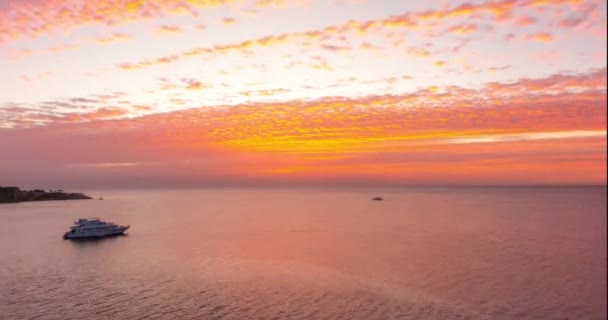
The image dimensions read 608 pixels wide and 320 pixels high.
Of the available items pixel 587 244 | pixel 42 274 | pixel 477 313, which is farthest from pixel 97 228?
pixel 587 244

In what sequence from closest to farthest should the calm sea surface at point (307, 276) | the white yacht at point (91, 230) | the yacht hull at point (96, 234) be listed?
the calm sea surface at point (307, 276), the yacht hull at point (96, 234), the white yacht at point (91, 230)

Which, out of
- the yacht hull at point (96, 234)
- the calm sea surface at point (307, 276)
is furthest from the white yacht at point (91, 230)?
the calm sea surface at point (307, 276)

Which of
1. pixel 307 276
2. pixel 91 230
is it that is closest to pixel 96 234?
pixel 91 230

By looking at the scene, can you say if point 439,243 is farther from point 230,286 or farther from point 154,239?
point 154,239

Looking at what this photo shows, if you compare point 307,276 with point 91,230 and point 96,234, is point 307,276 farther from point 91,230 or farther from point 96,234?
point 91,230

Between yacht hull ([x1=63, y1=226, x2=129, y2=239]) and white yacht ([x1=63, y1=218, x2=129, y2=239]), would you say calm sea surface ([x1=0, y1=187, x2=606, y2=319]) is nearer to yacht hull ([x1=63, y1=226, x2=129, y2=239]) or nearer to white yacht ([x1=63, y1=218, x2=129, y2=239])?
yacht hull ([x1=63, y1=226, x2=129, y2=239])

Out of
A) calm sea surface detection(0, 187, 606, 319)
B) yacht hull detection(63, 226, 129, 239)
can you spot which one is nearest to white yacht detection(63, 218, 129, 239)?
yacht hull detection(63, 226, 129, 239)

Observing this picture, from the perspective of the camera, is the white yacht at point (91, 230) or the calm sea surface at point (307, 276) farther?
the white yacht at point (91, 230)

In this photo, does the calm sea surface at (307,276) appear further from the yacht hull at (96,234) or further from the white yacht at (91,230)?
the white yacht at (91,230)

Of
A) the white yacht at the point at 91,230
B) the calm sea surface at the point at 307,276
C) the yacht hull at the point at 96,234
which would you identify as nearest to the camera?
the calm sea surface at the point at 307,276
